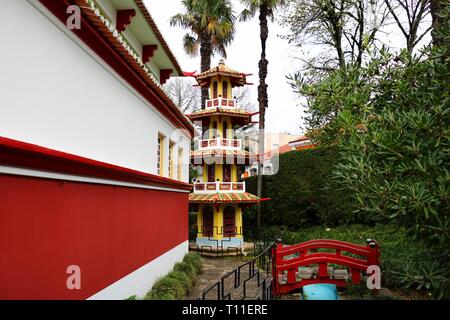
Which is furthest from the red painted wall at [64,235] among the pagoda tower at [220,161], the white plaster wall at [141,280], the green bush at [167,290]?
the pagoda tower at [220,161]

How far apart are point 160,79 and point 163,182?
7001mm

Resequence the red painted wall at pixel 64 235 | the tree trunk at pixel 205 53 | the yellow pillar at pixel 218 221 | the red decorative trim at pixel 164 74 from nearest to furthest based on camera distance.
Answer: the red painted wall at pixel 64 235, the red decorative trim at pixel 164 74, the yellow pillar at pixel 218 221, the tree trunk at pixel 205 53

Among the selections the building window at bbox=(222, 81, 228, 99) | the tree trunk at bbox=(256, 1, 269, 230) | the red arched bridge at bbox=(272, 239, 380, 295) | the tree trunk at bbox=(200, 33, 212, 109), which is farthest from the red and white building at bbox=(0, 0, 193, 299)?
the tree trunk at bbox=(256, 1, 269, 230)

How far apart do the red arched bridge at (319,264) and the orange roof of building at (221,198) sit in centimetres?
1074

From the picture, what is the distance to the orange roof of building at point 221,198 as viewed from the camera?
2158 centimetres

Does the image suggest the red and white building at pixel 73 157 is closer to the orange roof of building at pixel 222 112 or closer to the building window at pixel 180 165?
the building window at pixel 180 165

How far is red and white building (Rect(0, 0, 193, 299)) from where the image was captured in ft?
14.1

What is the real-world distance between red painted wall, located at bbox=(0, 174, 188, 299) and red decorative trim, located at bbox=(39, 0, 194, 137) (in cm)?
250

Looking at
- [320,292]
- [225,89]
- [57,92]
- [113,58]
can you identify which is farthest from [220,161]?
[57,92]

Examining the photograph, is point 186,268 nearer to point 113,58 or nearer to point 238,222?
point 113,58

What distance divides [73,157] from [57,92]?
1.05 meters

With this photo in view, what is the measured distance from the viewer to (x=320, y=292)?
33.7 feet

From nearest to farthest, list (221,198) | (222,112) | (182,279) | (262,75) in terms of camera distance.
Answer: (182,279) → (221,198) → (222,112) → (262,75)

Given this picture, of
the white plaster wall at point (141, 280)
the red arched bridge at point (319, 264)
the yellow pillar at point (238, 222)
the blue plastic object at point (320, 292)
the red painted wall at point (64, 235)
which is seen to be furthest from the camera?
the yellow pillar at point (238, 222)
